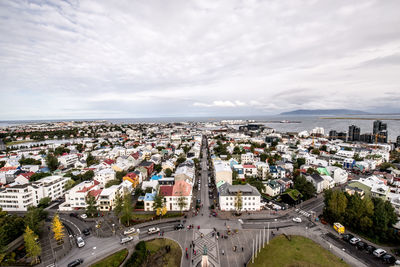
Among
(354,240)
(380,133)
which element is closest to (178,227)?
(354,240)

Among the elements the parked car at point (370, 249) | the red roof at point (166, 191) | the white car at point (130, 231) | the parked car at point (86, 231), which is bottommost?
the parked car at point (86, 231)

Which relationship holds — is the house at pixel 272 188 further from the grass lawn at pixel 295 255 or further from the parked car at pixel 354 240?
the parked car at pixel 354 240

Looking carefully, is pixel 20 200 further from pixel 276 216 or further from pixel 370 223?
pixel 370 223

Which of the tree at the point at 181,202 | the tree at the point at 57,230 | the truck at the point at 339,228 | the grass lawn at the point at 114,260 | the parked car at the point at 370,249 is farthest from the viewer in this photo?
the tree at the point at 181,202

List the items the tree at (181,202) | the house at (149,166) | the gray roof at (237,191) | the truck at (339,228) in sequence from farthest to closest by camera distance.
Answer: the house at (149,166) → the gray roof at (237,191) → the tree at (181,202) → the truck at (339,228)

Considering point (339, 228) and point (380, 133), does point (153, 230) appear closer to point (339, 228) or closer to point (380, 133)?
point (339, 228)

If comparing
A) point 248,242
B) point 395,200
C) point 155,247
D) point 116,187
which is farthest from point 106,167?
point 395,200

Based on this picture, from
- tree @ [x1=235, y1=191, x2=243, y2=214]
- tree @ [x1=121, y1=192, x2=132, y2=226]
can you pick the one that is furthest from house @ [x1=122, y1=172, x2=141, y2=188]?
tree @ [x1=235, y1=191, x2=243, y2=214]

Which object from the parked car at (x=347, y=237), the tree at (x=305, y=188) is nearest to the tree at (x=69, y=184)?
the tree at (x=305, y=188)

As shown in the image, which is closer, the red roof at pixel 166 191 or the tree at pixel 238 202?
the tree at pixel 238 202
